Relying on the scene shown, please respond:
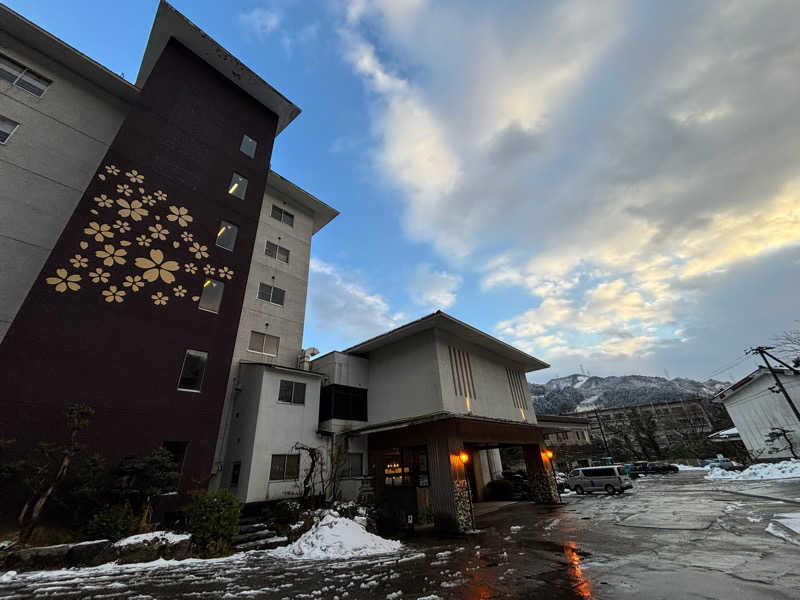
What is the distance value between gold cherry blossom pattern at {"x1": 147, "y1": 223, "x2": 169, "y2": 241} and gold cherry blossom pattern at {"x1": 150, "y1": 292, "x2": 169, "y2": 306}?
2.59 meters

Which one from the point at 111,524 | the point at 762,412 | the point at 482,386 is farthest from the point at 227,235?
the point at 762,412

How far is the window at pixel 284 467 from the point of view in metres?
14.0

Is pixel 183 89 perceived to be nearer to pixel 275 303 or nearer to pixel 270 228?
pixel 270 228

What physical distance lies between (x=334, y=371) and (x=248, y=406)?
4696 mm

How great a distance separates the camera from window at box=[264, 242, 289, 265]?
2020 centimetres

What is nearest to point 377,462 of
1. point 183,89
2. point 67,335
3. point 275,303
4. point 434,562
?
point 434,562

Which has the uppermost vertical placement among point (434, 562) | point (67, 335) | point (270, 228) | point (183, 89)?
point (183, 89)

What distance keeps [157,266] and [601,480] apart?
1257 inches

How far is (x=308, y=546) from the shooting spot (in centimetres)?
999

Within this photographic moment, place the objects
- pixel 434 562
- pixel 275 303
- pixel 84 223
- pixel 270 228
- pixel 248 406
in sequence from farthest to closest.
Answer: pixel 270 228 → pixel 275 303 → pixel 248 406 → pixel 84 223 → pixel 434 562

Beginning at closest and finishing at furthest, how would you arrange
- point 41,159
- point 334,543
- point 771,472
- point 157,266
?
1. point 334,543
2. point 41,159
3. point 157,266
4. point 771,472

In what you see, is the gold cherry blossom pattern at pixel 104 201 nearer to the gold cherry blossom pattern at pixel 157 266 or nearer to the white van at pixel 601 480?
the gold cherry blossom pattern at pixel 157 266

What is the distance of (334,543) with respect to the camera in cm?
1015

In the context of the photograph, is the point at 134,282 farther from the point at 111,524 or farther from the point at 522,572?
the point at 522,572
